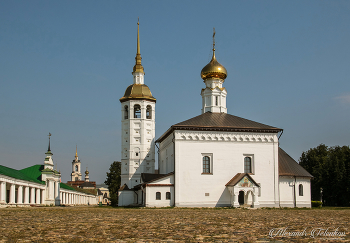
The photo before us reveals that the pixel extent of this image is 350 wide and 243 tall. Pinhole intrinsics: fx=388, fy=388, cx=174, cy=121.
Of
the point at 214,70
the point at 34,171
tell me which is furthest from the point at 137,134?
the point at 34,171

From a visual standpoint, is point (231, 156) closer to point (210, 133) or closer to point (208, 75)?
point (210, 133)

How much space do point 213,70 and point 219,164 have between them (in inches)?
480

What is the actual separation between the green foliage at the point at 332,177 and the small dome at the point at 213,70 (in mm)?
17462

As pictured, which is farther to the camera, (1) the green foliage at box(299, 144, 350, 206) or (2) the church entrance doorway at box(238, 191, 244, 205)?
(1) the green foliage at box(299, 144, 350, 206)

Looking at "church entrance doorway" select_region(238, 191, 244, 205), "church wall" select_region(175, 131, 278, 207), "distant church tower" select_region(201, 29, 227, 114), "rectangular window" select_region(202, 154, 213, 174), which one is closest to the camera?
"church wall" select_region(175, 131, 278, 207)

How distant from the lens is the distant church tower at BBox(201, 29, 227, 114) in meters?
41.2

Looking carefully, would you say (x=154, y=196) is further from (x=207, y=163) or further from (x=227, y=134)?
(x=227, y=134)

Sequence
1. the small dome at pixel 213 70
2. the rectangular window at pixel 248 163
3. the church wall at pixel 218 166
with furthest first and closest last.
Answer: the small dome at pixel 213 70 → the rectangular window at pixel 248 163 → the church wall at pixel 218 166

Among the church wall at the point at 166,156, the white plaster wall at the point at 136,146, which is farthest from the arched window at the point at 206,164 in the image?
the white plaster wall at the point at 136,146

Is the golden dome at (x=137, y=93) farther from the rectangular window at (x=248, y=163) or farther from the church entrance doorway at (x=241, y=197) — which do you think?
the church entrance doorway at (x=241, y=197)

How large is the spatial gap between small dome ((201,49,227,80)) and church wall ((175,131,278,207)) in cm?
965

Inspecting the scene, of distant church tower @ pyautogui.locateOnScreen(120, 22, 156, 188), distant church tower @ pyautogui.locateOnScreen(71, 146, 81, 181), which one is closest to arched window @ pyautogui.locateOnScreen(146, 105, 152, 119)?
distant church tower @ pyautogui.locateOnScreen(120, 22, 156, 188)

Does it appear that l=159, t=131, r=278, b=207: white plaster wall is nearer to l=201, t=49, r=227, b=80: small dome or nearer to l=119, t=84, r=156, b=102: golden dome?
l=201, t=49, r=227, b=80: small dome

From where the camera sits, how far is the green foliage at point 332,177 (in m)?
45.2
